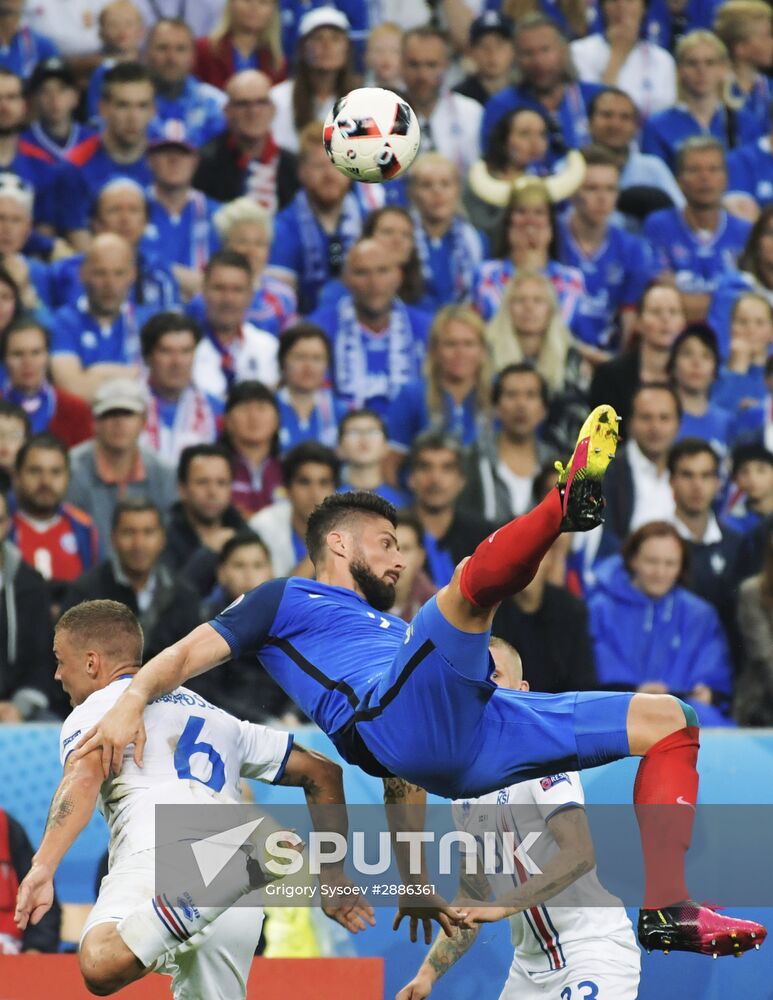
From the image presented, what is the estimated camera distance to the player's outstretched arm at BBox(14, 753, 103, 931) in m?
6.20

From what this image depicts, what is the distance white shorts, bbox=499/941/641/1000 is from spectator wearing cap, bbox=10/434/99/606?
4082mm

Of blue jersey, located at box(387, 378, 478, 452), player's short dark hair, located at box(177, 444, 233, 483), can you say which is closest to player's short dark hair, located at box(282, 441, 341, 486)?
player's short dark hair, located at box(177, 444, 233, 483)

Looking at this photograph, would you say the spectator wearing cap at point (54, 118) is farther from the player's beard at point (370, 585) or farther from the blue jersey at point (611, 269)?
the player's beard at point (370, 585)

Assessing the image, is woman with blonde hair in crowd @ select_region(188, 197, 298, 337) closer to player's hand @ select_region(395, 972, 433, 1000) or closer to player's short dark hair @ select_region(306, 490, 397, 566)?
player's short dark hair @ select_region(306, 490, 397, 566)

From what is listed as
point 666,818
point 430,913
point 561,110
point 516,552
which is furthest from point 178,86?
point 666,818

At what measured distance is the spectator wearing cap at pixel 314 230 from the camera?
1228 centimetres

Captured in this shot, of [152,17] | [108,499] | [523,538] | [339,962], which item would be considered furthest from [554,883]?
[152,17]

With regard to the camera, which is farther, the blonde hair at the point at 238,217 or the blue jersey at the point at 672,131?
the blue jersey at the point at 672,131

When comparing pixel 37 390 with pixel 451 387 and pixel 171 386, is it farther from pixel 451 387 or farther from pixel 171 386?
pixel 451 387

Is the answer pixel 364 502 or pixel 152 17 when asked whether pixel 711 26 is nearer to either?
pixel 152 17

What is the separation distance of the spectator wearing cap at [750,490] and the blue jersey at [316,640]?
4630 millimetres

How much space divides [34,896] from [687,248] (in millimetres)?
8064

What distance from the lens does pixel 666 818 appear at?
6.18 m

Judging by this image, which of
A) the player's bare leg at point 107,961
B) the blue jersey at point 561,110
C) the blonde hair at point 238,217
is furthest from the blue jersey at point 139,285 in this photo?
the player's bare leg at point 107,961
